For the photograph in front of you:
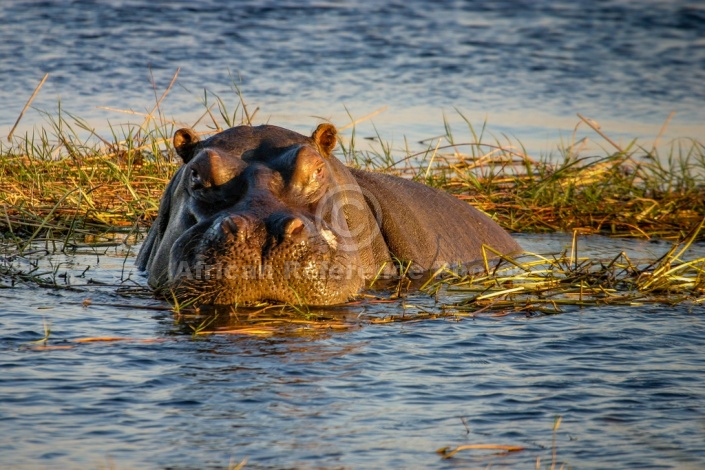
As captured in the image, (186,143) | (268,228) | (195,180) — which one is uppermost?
(186,143)

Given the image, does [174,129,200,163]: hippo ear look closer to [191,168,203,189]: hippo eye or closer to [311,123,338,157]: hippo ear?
[191,168,203,189]: hippo eye

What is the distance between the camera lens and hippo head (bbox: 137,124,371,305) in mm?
5531

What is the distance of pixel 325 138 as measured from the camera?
21.6 ft

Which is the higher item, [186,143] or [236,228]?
[186,143]

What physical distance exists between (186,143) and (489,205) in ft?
12.3

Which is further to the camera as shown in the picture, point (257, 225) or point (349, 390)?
point (257, 225)

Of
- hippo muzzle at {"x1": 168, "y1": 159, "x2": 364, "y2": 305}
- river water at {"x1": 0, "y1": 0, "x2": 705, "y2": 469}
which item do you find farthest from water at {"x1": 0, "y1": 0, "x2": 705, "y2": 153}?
hippo muzzle at {"x1": 168, "y1": 159, "x2": 364, "y2": 305}

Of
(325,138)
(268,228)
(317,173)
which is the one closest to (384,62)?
(325,138)

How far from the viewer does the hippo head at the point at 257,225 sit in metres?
5.53

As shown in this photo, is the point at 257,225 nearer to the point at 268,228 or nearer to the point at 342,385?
the point at 268,228

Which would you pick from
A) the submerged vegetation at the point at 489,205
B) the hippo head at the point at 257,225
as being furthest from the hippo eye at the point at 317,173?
the submerged vegetation at the point at 489,205

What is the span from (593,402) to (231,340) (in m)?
1.76

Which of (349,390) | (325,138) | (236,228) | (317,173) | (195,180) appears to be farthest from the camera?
(325,138)

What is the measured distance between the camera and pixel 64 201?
8.74m
